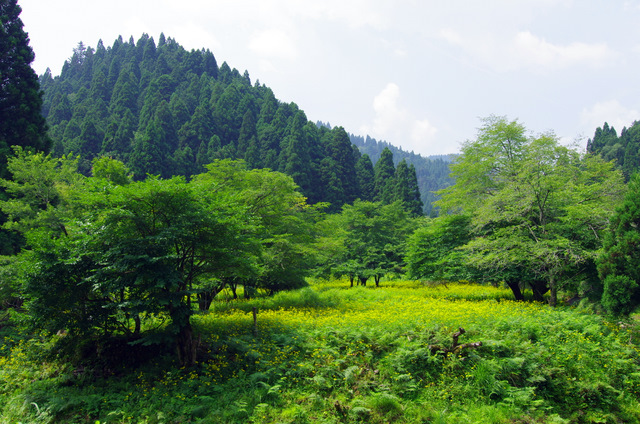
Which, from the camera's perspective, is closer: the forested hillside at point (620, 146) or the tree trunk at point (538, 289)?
the tree trunk at point (538, 289)

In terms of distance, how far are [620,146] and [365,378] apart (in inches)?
3360

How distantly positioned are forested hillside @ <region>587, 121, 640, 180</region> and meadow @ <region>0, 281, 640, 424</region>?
57557 millimetres

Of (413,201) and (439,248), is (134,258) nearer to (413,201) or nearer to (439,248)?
(439,248)

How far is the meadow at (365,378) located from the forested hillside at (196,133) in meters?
45.1

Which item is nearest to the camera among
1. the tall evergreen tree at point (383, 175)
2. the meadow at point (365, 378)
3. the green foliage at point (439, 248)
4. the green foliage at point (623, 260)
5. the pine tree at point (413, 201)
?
the meadow at point (365, 378)

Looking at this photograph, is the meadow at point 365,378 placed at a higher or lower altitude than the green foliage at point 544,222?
lower

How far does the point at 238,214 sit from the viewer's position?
10102mm

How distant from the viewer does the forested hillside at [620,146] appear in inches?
2324

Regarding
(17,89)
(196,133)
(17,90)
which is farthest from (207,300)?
(196,133)

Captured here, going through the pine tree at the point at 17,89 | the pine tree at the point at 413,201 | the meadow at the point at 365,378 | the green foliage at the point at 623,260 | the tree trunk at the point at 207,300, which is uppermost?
the pine tree at the point at 17,89

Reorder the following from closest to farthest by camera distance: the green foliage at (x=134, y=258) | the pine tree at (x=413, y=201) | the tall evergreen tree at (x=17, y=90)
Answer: the green foliage at (x=134, y=258), the tall evergreen tree at (x=17, y=90), the pine tree at (x=413, y=201)

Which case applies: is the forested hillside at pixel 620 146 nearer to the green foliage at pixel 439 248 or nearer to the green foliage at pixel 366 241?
the green foliage at pixel 366 241

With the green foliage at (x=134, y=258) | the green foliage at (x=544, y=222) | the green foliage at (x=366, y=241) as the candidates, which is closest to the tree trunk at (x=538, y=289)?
the green foliage at (x=544, y=222)

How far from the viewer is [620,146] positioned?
67062mm
